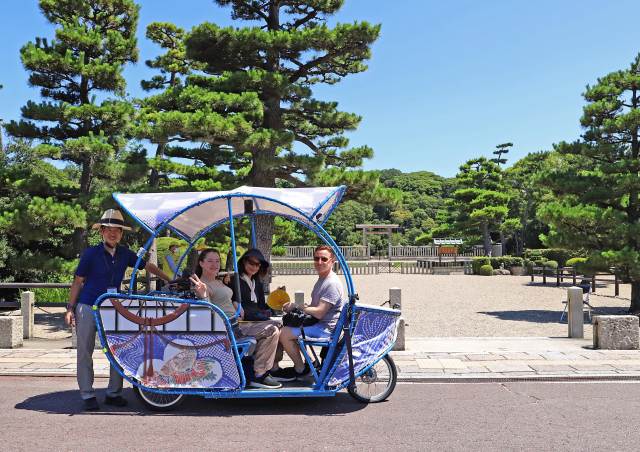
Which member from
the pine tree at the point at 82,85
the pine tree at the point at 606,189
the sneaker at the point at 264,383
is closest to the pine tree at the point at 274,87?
the pine tree at the point at 82,85

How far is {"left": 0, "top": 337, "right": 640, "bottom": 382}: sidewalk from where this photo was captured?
745 centimetres

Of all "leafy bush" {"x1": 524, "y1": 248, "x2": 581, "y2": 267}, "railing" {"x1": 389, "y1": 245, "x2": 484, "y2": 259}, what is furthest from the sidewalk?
"railing" {"x1": 389, "y1": 245, "x2": 484, "y2": 259}

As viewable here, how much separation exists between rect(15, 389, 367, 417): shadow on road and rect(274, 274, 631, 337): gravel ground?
614 cm

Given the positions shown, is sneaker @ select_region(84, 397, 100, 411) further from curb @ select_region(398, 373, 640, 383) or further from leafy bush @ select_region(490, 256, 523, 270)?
leafy bush @ select_region(490, 256, 523, 270)

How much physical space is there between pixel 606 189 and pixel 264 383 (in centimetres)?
1252

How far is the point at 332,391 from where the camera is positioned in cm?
590

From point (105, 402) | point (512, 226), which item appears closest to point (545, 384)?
point (105, 402)

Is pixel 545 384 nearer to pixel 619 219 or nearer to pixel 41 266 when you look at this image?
pixel 619 219

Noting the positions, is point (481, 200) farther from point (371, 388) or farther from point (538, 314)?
point (371, 388)

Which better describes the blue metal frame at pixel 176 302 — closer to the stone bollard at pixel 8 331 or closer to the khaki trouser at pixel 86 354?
the khaki trouser at pixel 86 354

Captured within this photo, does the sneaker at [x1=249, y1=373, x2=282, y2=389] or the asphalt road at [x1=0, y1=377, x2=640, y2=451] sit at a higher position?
the sneaker at [x1=249, y1=373, x2=282, y2=389]

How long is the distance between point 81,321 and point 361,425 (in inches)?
119

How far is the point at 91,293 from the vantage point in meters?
6.18

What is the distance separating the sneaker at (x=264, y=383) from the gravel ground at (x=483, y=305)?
21.4 feet
